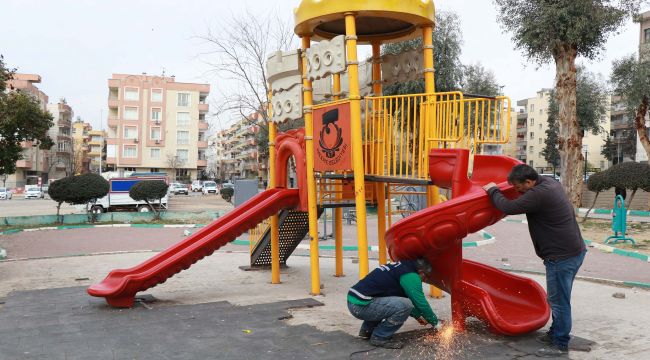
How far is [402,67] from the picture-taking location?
29.0 ft

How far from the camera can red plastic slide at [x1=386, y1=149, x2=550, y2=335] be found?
5578 mm

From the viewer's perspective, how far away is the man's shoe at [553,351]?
5227 mm

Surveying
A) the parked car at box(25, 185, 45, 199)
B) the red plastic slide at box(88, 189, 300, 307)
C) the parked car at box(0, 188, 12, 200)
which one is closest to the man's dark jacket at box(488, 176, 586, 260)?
the red plastic slide at box(88, 189, 300, 307)

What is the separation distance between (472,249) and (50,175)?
8354 centimetres

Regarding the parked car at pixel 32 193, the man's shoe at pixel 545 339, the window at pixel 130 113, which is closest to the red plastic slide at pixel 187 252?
the man's shoe at pixel 545 339

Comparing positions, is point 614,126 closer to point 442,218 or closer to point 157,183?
point 157,183

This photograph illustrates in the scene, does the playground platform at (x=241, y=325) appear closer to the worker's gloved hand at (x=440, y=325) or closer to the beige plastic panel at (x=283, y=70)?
the worker's gloved hand at (x=440, y=325)

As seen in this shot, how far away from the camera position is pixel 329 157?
7.76 metres

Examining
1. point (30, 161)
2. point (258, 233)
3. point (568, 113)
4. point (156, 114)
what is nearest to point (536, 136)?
point (156, 114)

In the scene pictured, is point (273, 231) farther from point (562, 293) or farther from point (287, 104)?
point (562, 293)

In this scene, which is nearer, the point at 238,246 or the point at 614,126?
the point at 238,246

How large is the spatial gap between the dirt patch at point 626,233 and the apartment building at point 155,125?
56.0 m

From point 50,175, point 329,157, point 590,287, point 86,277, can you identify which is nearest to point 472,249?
point 590,287

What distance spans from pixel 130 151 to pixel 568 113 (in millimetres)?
57776
